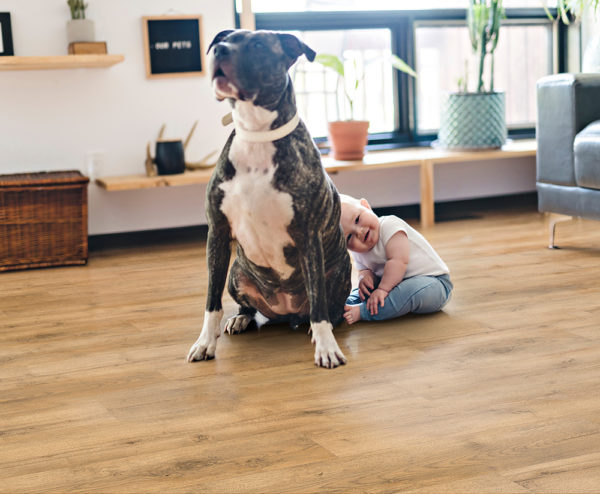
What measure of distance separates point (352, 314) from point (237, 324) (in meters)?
0.33

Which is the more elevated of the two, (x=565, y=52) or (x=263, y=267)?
(x=565, y=52)

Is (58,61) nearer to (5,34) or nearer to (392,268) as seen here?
(5,34)

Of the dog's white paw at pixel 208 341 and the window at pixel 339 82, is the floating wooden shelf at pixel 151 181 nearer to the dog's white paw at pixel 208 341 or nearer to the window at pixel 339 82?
the window at pixel 339 82

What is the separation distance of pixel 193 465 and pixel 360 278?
109cm

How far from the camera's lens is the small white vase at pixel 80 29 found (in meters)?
3.56

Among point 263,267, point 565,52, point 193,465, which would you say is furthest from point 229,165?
point 565,52

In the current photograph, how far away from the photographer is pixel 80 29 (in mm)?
3564

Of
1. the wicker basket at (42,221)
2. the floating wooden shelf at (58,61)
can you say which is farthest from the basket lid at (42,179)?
the floating wooden shelf at (58,61)

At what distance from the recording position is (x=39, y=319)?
250 cm

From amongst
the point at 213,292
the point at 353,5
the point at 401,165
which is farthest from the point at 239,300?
the point at 353,5

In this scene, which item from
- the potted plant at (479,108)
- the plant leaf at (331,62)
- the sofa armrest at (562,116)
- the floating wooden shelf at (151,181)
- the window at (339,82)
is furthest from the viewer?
the window at (339,82)

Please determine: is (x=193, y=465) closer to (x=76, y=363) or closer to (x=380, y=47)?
(x=76, y=363)

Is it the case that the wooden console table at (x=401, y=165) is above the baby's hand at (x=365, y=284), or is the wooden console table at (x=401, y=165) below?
above

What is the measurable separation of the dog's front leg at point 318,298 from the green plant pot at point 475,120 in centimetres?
240
